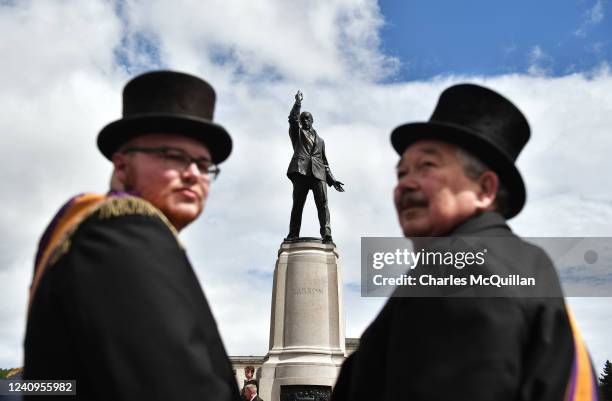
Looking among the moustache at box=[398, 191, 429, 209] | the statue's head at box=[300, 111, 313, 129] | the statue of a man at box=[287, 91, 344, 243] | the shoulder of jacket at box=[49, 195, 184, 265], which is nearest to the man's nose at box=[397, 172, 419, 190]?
the moustache at box=[398, 191, 429, 209]

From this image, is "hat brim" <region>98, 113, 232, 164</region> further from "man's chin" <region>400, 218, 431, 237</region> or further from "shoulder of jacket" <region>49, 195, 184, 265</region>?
"man's chin" <region>400, 218, 431, 237</region>

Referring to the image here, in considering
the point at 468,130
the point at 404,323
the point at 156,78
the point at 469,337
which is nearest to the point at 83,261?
the point at 156,78

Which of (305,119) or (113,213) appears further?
(305,119)

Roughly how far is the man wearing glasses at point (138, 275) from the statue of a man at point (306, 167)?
14.4 m

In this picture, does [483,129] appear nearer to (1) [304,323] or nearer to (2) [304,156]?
(1) [304,323]

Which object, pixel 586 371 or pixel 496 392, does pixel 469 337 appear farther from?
pixel 586 371

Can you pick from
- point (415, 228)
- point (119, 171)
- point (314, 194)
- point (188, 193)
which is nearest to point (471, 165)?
point (415, 228)

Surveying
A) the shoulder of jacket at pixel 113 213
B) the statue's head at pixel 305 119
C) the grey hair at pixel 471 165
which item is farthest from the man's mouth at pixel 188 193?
the statue's head at pixel 305 119

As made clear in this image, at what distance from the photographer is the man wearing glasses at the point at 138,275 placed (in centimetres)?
259

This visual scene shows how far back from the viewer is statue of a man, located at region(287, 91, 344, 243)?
17891 millimetres

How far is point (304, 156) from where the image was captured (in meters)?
18.0

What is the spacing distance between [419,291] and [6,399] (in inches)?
149

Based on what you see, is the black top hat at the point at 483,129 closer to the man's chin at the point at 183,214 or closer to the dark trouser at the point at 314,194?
the man's chin at the point at 183,214

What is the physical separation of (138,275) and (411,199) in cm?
134
